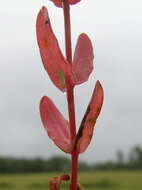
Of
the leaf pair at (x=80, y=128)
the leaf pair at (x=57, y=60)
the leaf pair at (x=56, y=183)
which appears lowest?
the leaf pair at (x=56, y=183)

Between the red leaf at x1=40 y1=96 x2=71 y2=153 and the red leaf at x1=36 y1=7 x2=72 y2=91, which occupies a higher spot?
the red leaf at x1=36 y1=7 x2=72 y2=91

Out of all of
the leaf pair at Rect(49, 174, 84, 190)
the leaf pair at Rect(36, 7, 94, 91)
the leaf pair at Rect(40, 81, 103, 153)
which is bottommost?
the leaf pair at Rect(49, 174, 84, 190)

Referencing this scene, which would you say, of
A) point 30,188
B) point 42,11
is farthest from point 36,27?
point 30,188

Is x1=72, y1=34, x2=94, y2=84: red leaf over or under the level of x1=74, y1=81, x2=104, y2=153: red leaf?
over

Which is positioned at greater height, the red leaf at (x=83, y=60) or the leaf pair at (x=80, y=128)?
the red leaf at (x=83, y=60)

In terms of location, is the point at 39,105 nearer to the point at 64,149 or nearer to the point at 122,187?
the point at 64,149
